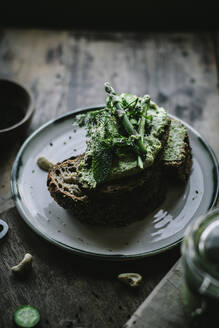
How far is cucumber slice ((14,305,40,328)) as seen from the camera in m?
2.18

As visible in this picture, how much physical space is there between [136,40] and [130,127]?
207 cm

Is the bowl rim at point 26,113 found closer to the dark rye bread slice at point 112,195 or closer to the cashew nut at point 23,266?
the dark rye bread slice at point 112,195

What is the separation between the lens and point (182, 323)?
2.03 meters

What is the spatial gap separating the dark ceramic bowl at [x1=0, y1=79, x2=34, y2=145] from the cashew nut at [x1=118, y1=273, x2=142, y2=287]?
136 centimetres

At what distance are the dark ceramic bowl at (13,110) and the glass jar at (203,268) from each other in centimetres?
174

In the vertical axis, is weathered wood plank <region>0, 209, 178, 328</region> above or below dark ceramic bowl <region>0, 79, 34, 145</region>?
below

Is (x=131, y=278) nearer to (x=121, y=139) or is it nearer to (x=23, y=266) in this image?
(x=23, y=266)

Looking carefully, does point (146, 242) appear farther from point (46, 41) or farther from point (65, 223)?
point (46, 41)

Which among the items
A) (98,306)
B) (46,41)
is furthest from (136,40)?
(98,306)

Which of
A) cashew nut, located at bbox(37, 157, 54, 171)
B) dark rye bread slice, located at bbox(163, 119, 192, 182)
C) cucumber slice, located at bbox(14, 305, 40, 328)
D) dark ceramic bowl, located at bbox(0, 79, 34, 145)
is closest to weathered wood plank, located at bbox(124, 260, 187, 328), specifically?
cucumber slice, located at bbox(14, 305, 40, 328)

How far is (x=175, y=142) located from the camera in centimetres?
281

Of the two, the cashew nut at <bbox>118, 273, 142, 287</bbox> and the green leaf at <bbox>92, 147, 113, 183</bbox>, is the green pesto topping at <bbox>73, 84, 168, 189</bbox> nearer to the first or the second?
the green leaf at <bbox>92, 147, 113, 183</bbox>

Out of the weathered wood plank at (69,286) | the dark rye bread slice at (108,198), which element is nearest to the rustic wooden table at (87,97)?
the weathered wood plank at (69,286)

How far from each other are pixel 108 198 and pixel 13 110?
129 cm
